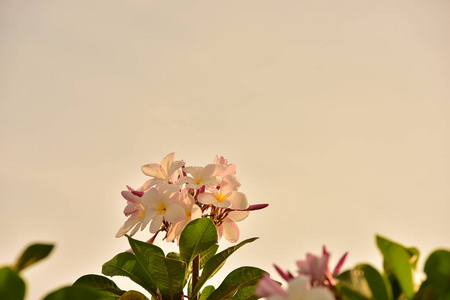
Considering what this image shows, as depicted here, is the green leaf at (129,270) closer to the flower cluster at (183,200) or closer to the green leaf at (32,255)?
the flower cluster at (183,200)

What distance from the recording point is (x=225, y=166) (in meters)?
1.54

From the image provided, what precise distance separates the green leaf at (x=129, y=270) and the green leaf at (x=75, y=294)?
842mm

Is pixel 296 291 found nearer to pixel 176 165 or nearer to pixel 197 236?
pixel 197 236

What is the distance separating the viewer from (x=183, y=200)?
1481 mm

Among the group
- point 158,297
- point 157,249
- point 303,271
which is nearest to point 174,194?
point 157,249

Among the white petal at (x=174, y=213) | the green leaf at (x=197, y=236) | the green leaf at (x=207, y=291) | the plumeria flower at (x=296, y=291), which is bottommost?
the plumeria flower at (x=296, y=291)

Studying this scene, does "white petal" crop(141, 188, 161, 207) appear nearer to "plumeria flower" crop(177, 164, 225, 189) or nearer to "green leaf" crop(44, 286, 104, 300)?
"plumeria flower" crop(177, 164, 225, 189)

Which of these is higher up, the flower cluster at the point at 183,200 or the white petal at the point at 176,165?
the white petal at the point at 176,165

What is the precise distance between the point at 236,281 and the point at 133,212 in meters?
0.38

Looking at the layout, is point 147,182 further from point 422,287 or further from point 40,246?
point 422,287

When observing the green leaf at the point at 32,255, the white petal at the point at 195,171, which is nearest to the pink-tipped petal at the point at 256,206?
the white petal at the point at 195,171

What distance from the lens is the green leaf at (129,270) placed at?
1.49m

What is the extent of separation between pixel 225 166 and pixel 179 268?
38 centimetres

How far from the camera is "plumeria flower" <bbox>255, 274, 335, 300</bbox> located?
669 millimetres
